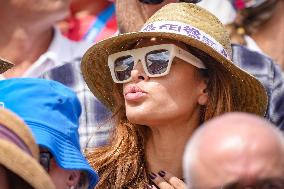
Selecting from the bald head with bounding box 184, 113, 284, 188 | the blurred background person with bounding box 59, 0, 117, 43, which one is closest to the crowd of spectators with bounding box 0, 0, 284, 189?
the bald head with bounding box 184, 113, 284, 188

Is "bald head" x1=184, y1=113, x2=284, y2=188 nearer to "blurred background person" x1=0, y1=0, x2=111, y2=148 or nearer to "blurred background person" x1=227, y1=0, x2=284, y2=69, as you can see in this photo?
"blurred background person" x1=0, y1=0, x2=111, y2=148

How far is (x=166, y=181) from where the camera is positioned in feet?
13.1

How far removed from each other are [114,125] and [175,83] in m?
0.43

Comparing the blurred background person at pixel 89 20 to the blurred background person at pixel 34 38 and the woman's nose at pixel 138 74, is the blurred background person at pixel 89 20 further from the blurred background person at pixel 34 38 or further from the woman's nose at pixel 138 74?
the woman's nose at pixel 138 74

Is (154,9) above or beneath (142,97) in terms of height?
above

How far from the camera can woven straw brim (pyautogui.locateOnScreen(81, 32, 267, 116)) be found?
13.1ft

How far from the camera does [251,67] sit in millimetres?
5055

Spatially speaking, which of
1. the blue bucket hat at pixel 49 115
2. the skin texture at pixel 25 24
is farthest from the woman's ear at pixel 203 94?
the skin texture at pixel 25 24

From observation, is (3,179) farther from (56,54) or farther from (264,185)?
(56,54)

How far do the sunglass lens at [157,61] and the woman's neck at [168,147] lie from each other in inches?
8.9

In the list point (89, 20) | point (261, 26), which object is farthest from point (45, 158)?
point (89, 20)

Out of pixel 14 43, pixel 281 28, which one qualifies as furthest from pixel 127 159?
pixel 281 28

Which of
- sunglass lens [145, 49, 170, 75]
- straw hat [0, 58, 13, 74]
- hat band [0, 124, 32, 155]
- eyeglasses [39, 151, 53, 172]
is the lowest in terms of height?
eyeglasses [39, 151, 53, 172]

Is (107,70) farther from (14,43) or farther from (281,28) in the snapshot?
(281,28)
